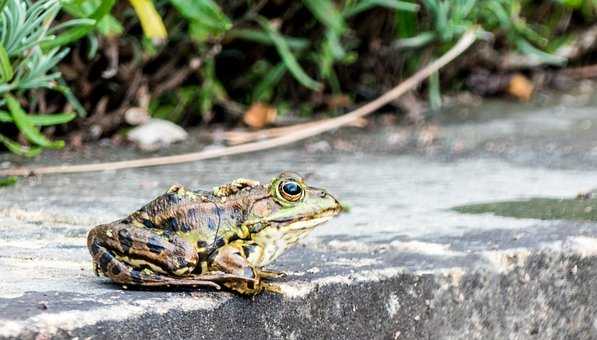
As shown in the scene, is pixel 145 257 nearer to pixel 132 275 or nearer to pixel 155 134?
pixel 132 275

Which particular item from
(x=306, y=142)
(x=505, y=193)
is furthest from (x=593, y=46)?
(x=505, y=193)

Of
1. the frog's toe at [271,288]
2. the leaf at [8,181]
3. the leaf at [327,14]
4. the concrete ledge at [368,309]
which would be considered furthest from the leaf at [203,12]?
the frog's toe at [271,288]

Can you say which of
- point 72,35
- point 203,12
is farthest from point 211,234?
point 203,12

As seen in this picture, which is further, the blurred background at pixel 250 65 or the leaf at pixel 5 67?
the blurred background at pixel 250 65

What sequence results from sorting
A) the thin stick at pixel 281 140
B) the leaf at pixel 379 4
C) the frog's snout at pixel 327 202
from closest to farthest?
1. the frog's snout at pixel 327 202
2. the thin stick at pixel 281 140
3. the leaf at pixel 379 4

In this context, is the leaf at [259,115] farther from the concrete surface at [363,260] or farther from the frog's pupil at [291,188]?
the frog's pupil at [291,188]

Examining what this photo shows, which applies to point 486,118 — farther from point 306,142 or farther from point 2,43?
point 2,43
